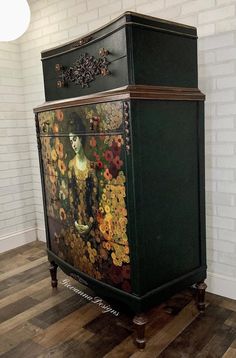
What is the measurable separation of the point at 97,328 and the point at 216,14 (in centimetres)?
191

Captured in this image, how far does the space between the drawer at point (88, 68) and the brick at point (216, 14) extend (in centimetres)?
71

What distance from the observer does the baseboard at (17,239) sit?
311cm

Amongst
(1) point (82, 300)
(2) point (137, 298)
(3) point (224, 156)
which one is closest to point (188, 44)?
(3) point (224, 156)

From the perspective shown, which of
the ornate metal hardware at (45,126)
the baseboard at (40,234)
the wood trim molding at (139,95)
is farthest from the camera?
the baseboard at (40,234)

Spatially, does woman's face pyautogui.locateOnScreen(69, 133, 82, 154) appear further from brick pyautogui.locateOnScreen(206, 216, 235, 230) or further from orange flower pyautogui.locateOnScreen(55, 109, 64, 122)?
brick pyautogui.locateOnScreen(206, 216, 235, 230)

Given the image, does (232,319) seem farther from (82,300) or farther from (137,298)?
(82,300)

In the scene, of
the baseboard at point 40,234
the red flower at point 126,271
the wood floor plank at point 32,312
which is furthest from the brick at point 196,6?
the baseboard at point 40,234

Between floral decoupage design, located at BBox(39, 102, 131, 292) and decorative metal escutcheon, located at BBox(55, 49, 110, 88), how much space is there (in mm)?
159

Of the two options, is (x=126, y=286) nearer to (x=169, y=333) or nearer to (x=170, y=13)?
(x=169, y=333)

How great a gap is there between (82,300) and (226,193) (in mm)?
1166

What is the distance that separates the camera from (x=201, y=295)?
6.38 ft

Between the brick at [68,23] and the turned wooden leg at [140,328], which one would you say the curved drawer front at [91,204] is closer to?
the turned wooden leg at [140,328]

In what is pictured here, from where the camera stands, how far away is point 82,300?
→ 7.15 feet

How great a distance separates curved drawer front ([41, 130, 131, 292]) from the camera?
1.60m
